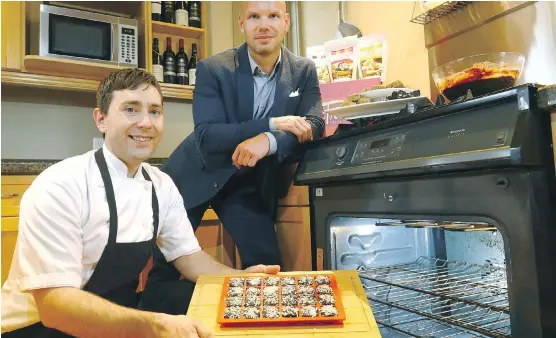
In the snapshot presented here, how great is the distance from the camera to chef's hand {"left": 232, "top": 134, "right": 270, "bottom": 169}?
132cm

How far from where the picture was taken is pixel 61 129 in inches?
99.4

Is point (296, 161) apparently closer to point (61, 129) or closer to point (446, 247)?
point (446, 247)

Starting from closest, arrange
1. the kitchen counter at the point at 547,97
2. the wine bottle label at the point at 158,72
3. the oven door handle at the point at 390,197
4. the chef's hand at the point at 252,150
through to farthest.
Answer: the kitchen counter at the point at 547,97
the oven door handle at the point at 390,197
the chef's hand at the point at 252,150
the wine bottle label at the point at 158,72

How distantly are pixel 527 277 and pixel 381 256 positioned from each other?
24.5 inches

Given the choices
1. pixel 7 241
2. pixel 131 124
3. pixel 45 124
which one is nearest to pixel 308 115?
pixel 131 124

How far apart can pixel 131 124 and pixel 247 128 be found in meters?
0.37

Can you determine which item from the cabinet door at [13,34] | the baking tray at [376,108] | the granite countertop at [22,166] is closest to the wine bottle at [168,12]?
the cabinet door at [13,34]

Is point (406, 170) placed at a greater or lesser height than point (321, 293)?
greater

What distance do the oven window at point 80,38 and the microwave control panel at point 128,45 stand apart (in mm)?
60

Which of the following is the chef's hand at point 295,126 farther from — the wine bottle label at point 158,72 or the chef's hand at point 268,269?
the wine bottle label at point 158,72

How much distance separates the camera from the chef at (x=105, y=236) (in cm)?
87

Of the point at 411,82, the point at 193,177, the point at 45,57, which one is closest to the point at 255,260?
the point at 193,177

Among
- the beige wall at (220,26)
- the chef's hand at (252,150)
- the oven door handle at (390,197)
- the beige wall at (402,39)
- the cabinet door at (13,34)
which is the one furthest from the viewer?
the beige wall at (220,26)

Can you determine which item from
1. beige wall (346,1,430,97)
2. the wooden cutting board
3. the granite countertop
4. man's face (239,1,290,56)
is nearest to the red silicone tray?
the wooden cutting board
